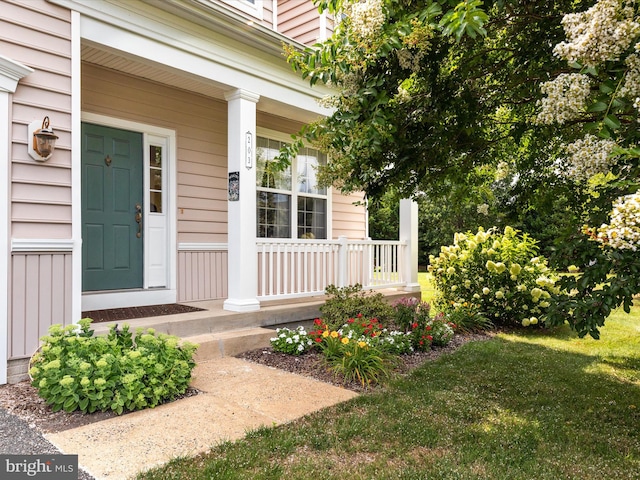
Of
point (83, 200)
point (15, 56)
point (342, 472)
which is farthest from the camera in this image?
point (83, 200)

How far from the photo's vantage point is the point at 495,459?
2451 mm

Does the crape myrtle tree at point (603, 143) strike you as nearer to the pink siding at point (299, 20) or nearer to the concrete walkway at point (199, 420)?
the concrete walkway at point (199, 420)

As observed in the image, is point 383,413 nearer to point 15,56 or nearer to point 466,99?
point 466,99

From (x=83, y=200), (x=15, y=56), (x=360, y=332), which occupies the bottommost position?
(x=360, y=332)

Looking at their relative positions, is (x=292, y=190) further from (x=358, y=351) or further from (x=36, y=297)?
(x=36, y=297)

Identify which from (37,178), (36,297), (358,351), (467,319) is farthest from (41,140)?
(467,319)

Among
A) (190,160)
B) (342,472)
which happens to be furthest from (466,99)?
(190,160)

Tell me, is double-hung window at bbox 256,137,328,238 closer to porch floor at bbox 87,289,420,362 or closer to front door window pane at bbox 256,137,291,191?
front door window pane at bbox 256,137,291,191

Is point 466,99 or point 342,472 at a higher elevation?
point 466,99

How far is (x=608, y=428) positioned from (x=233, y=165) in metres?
4.05

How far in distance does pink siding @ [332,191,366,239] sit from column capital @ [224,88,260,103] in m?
3.02

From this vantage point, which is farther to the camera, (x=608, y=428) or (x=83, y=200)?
(x=83, y=200)

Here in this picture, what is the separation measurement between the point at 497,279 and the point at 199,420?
189 inches

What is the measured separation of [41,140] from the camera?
3.57 m
